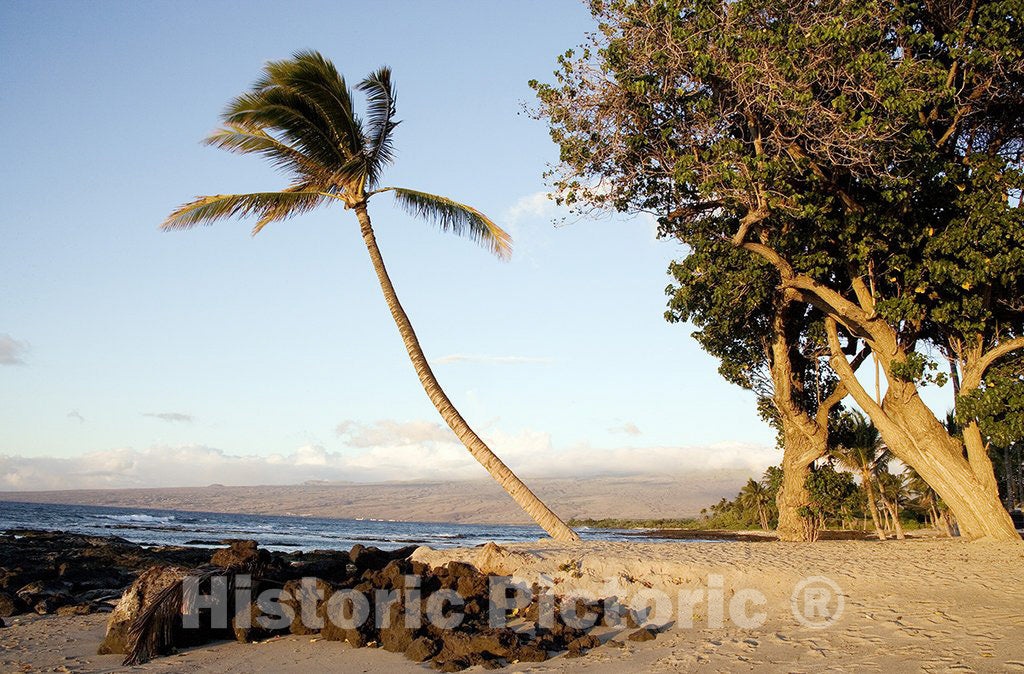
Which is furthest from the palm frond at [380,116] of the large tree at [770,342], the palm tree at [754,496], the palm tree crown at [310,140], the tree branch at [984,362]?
the palm tree at [754,496]

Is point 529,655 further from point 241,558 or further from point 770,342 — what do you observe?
point 770,342

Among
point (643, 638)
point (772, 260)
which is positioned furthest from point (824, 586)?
point (772, 260)

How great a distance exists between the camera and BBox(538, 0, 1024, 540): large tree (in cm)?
1257

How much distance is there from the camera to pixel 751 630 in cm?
785

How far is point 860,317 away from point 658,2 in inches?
289

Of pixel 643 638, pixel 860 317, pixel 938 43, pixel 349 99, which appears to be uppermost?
pixel 938 43

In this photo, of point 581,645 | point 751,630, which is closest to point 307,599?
point 581,645

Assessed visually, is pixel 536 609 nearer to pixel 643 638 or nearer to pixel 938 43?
pixel 643 638

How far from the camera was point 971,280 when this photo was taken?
505 inches

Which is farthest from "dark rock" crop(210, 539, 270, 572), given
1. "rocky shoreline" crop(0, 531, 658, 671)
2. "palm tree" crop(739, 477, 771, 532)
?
"palm tree" crop(739, 477, 771, 532)

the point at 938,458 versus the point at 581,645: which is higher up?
the point at 938,458

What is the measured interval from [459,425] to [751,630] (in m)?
6.42

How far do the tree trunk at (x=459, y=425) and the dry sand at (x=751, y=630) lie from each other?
138cm

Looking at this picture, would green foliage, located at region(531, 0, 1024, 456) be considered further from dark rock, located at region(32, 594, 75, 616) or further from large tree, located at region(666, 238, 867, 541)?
dark rock, located at region(32, 594, 75, 616)
